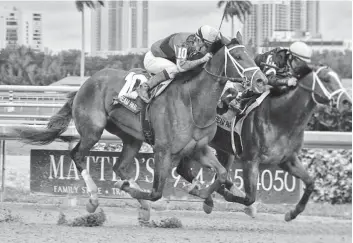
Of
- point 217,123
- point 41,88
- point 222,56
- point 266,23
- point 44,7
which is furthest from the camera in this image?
point 266,23

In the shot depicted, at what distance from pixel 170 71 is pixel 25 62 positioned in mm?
19639

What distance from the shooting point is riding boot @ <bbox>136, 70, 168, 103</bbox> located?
280 inches

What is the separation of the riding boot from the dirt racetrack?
1.25 metres

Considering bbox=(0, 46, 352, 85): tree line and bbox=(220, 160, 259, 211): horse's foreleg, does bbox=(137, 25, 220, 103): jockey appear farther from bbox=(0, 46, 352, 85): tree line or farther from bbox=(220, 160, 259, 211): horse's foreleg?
bbox=(0, 46, 352, 85): tree line

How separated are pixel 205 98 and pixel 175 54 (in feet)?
2.09

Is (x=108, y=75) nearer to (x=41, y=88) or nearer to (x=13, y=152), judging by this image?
(x=41, y=88)

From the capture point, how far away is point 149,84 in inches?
283

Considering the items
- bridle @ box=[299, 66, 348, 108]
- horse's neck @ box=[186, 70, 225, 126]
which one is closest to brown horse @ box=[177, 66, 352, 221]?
bridle @ box=[299, 66, 348, 108]

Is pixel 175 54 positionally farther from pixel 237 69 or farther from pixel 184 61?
pixel 237 69

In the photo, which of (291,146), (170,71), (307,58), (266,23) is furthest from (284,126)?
(266,23)

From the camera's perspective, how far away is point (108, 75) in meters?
7.95

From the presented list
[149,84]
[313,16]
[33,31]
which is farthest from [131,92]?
[313,16]

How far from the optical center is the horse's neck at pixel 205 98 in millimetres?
6762

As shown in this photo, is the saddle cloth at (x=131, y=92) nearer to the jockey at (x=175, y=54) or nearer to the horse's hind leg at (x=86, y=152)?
the jockey at (x=175, y=54)
